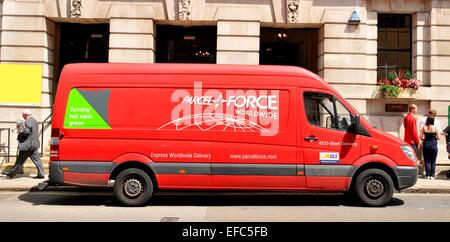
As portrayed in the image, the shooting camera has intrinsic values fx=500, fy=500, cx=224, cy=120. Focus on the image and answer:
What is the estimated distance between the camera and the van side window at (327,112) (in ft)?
30.7

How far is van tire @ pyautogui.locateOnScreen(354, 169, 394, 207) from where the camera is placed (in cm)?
930

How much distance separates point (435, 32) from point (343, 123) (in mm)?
8103

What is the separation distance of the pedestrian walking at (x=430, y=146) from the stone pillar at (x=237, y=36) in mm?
5394

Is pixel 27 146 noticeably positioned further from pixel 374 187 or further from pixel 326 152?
pixel 374 187

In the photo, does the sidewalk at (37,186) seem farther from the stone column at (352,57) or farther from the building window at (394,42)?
the building window at (394,42)

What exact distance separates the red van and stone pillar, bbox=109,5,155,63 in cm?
625

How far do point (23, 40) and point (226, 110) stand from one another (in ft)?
29.7

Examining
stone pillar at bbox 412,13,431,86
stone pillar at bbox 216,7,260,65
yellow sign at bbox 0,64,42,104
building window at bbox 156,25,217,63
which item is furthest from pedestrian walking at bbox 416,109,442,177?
yellow sign at bbox 0,64,42,104

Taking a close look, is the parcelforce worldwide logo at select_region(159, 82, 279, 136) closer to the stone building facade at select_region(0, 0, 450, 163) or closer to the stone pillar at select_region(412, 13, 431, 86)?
the stone building facade at select_region(0, 0, 450, 163)

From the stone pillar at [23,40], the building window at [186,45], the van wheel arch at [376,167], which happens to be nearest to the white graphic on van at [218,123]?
the van wheel arch at [376,167]

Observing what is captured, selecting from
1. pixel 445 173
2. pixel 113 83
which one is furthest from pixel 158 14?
pixel 445 173

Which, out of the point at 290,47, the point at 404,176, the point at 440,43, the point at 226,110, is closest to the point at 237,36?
the point at 290,47

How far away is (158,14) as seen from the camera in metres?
15.7

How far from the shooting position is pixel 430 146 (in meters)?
13.4
